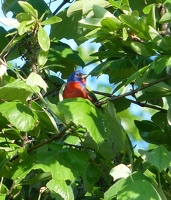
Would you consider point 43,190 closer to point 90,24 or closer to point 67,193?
point 67,193

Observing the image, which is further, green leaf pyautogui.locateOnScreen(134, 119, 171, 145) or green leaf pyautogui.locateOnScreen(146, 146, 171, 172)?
green leaf pyautogui.locateOnScreen(134, 119, 171, 145)

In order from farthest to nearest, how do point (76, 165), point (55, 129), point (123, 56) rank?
point (123, 56)
point (55, 129)
point (76, 165)

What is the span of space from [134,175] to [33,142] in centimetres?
62

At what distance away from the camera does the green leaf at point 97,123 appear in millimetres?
1939

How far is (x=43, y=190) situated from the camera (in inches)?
85.6

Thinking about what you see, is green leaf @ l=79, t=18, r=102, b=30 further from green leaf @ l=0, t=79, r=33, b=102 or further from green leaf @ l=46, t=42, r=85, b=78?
green leaf @ l=46, t=42, r=85, b=78

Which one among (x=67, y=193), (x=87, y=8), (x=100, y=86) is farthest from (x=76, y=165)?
(x=100, y=86)

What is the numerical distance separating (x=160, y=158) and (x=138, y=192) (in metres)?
0.17

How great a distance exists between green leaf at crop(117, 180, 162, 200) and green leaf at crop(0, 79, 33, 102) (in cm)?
49

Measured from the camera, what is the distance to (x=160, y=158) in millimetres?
1822

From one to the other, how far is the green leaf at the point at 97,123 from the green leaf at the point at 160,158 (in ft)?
0.62

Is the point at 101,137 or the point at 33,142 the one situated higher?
the point at 101,137

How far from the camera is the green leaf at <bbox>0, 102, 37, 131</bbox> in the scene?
1.97 meters

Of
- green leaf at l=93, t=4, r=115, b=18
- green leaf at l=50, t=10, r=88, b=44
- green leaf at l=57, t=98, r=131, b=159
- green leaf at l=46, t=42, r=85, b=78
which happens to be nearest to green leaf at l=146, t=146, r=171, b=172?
green leaf at l=57, t=98, r=131, b=159
